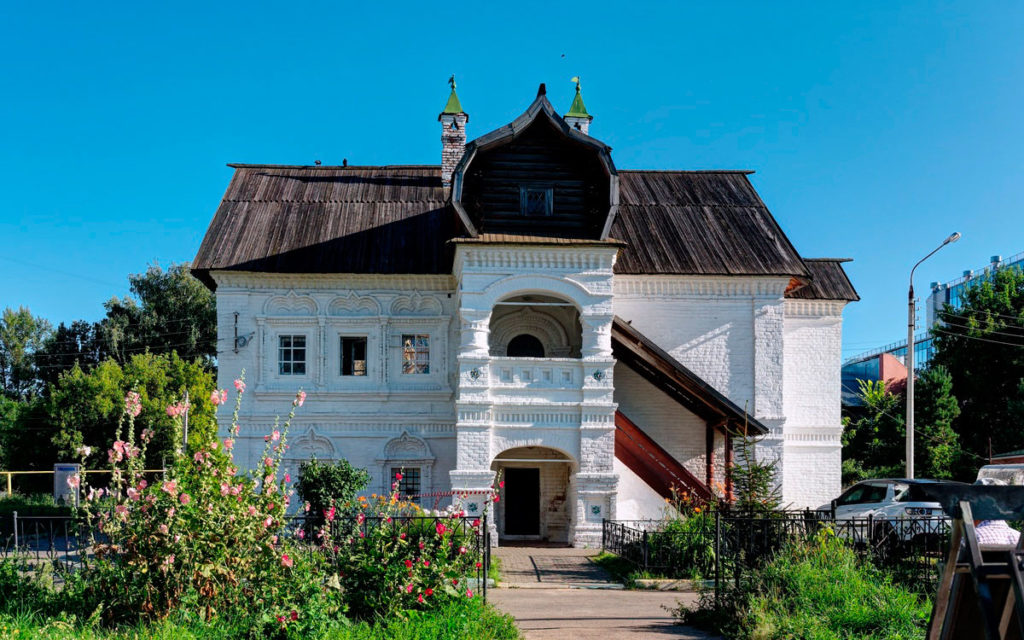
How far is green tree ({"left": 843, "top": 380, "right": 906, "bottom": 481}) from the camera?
108ft

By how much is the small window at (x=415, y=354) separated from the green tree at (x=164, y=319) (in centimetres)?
2669

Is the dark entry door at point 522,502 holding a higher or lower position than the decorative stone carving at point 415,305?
lower

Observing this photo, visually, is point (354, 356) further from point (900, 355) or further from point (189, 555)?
point (900, 355)

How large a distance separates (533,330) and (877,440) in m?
19.8

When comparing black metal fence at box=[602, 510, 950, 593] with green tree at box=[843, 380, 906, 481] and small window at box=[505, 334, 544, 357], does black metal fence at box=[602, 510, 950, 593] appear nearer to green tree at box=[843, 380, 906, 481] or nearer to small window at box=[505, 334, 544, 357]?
small window at box=[505, 334, 544, 357]

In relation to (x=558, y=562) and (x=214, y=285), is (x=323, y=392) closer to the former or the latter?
(x=214, y=285)

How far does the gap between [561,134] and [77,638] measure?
14.1 metres

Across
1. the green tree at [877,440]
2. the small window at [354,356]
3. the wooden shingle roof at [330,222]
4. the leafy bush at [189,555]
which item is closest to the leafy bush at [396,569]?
the leafy bush at [189,555]

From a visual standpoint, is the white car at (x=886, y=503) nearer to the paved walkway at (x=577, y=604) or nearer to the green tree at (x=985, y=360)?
the paved walkway at (x=577, y=604)

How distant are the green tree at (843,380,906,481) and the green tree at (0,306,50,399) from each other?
4132 centimetres

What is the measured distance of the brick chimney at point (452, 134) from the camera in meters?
23.0

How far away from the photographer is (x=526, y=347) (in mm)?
20469

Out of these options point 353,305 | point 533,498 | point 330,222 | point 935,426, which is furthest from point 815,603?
point 935,426

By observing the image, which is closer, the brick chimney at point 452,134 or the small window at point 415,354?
the small window at point 415,354
